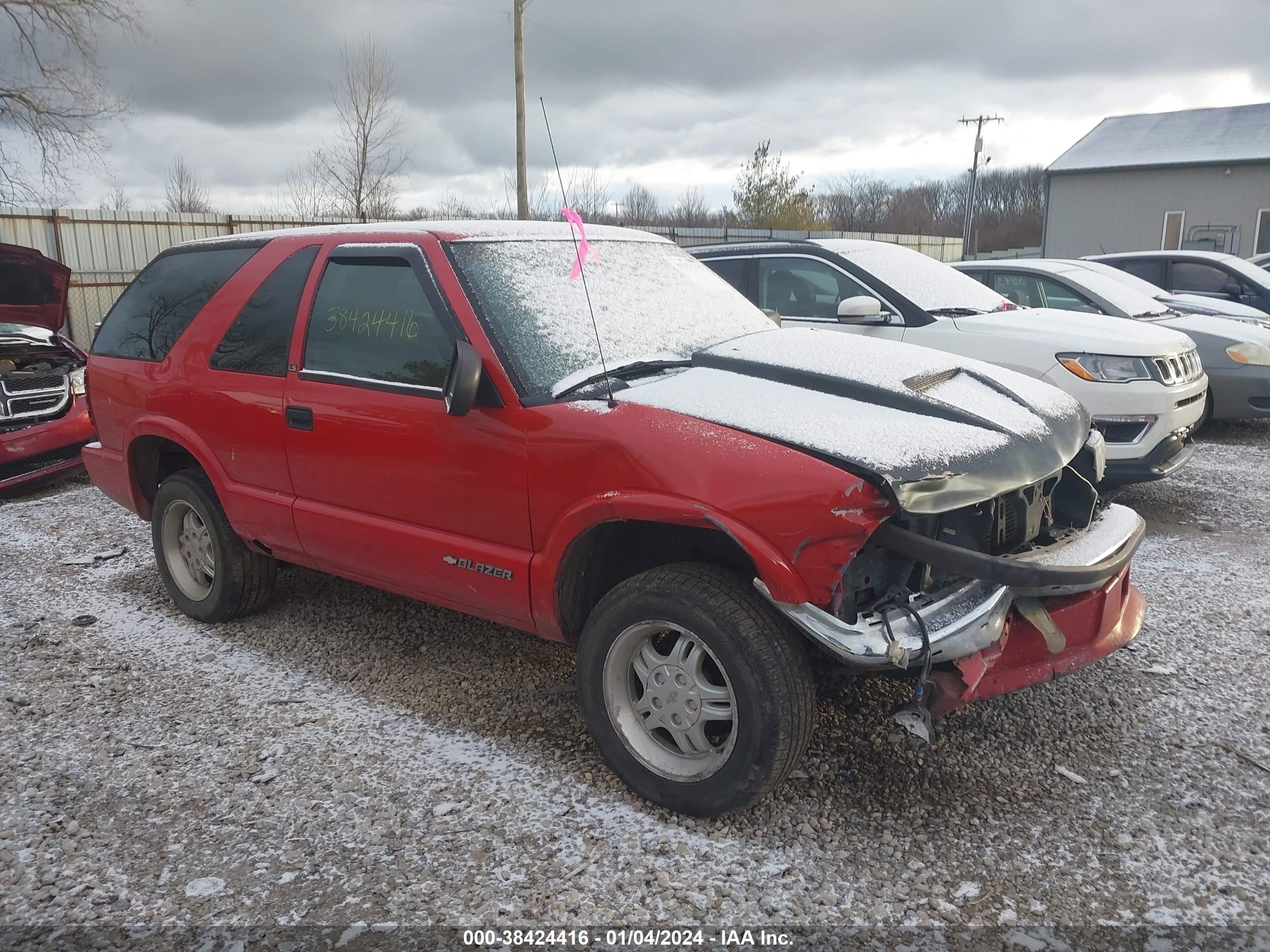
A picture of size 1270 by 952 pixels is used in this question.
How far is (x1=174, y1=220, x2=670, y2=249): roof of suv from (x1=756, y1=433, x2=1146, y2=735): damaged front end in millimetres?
1866

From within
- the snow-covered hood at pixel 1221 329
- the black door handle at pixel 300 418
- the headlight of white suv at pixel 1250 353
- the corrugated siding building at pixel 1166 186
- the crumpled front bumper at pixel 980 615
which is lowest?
the crumpled front bumper at pixel 980 615

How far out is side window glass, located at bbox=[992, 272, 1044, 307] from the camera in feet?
27.5

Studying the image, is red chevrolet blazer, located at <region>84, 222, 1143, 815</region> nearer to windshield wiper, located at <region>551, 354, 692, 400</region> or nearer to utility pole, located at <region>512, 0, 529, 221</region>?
windshield wiper, located at <region>551, 354, 692, 400</region>

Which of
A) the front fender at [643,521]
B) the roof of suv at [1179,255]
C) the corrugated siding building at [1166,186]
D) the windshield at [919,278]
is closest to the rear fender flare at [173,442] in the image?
the front fender at [643,521]

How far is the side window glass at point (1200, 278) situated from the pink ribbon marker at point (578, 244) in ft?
32.0

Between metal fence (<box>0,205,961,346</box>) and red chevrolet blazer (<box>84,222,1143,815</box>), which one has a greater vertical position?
metal fence (<box>0,205,961,346</box>)

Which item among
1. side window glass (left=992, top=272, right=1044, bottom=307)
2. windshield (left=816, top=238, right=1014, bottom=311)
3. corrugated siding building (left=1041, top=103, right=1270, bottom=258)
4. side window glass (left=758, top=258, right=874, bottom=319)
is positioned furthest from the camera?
corrugated siding building (left=1041, top=103, right=1270, bottom=258)

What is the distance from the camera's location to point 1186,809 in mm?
2939

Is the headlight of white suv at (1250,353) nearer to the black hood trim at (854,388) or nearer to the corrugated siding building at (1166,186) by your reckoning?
the black hood trim at (854,388)

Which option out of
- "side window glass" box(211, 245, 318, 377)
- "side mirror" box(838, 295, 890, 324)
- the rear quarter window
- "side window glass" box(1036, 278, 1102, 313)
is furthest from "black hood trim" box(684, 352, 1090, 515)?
"side window glass" box(1036, 278, 1102, 313)

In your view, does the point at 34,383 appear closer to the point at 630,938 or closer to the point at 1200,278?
the point at 630,938

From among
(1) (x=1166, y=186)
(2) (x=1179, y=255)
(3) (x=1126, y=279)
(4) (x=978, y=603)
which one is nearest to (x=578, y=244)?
(4) (x=978, y=603)

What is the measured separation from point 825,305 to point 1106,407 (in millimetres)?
1981

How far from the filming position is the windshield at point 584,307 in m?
3.25
